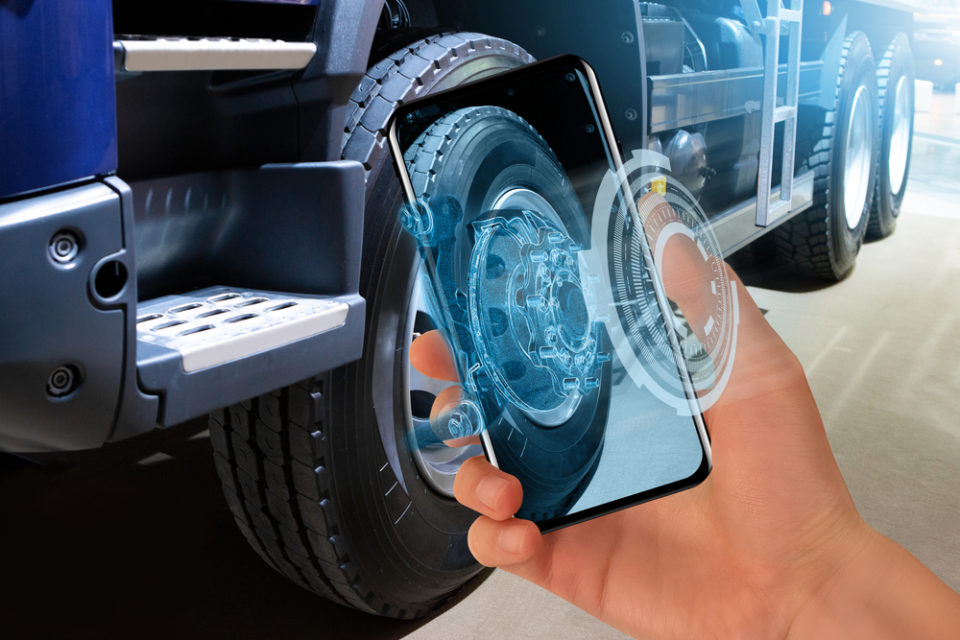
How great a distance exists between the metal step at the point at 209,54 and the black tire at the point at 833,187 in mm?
729

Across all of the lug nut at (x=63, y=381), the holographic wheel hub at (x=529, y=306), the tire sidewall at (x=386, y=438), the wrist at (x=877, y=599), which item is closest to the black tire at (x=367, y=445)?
the tire sidewall at (x=386, y=438)

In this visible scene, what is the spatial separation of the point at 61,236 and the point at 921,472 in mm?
1264

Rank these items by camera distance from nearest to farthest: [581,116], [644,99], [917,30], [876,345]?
[581,116] < [917,30] < [644,99] < [876,345]

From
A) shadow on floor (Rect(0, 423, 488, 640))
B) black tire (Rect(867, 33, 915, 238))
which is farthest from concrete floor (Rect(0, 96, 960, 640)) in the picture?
black tire (Rect(867, 33, 915, 238))

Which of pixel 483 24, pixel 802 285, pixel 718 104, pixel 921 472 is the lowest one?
pixel 921 472

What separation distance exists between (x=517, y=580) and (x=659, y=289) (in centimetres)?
89

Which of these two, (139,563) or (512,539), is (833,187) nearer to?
(512,539)

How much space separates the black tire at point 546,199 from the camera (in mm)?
560

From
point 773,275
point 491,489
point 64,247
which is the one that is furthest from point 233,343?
point 773,275

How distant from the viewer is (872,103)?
1.47 m

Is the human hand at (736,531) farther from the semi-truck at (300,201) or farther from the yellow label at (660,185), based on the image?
the semi-truck at (300,201)

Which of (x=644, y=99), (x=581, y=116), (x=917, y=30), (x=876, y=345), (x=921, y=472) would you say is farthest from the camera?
(x=876, y=345)

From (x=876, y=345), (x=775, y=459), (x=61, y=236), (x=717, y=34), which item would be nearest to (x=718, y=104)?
(x=717, y=34)

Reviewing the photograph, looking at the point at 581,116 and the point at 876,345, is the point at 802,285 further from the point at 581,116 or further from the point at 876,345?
the point at 581,116
